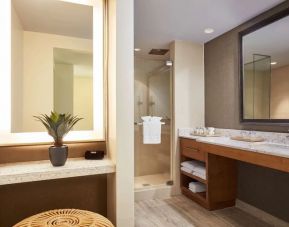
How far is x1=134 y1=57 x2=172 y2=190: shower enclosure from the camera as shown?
299 centimetres

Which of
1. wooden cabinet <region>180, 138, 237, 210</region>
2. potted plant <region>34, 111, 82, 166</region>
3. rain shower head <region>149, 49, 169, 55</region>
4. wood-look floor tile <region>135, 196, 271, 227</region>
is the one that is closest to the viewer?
potted plant <region>34, 111, 82, 166</region>

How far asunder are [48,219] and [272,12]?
249cm

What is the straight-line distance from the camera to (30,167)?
1297 mm

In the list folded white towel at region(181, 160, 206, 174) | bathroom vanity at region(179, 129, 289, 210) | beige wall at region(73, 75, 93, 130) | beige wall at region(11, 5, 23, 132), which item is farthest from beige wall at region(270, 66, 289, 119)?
beige wall at region(11, 5, 23, 132)

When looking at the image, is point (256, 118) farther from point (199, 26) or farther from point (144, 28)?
point (144, 28)

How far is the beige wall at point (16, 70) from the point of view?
1.45 meters

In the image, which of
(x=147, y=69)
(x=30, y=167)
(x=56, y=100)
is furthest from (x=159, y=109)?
(x=30, y=167)

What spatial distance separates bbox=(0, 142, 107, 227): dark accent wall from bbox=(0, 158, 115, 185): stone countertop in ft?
0.27

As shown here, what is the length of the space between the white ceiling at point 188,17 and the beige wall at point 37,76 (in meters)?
0.90

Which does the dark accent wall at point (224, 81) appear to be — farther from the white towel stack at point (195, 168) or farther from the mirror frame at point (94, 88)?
the mirror frame at point (94, 88)

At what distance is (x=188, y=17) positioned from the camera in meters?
2.19

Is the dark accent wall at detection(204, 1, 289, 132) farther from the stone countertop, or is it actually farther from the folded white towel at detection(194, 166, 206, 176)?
the stone countertop

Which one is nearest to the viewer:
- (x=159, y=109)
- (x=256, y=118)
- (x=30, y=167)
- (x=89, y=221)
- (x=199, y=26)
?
(x=89, y=221)

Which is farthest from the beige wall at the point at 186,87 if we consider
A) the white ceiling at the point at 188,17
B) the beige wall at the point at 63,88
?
the beige wall at the point at 63,88
